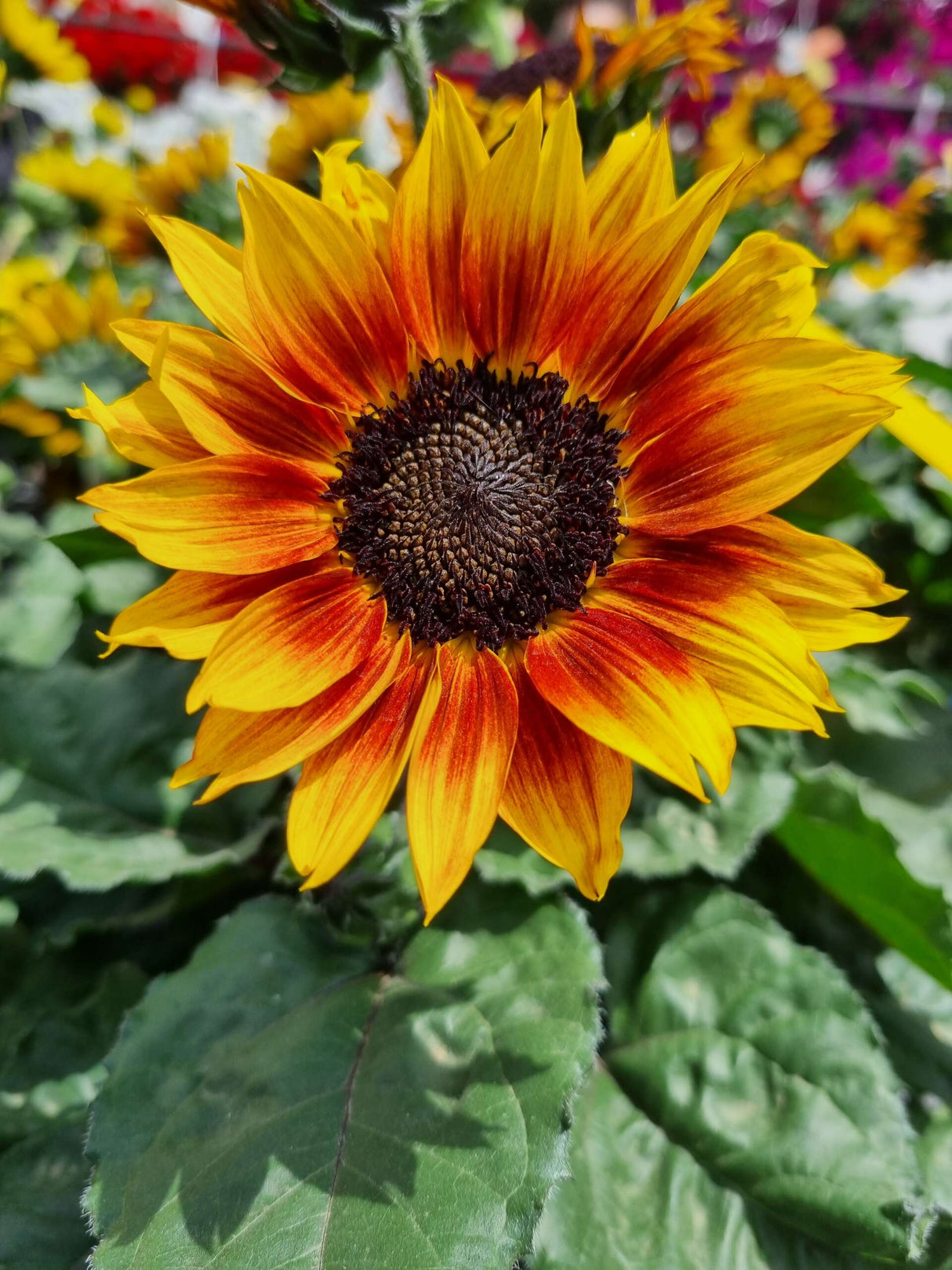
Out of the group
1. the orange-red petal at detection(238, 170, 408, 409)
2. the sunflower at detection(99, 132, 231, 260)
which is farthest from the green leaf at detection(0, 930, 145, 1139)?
the sunflower at detection(99, 132, 231, 260)

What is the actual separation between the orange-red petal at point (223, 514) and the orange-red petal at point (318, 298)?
0.20 feet

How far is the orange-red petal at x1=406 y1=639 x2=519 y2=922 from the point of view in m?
0.41

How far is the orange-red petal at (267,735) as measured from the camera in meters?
0.43

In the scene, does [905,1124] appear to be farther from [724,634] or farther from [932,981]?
[724,634]

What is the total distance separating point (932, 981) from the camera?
0.74 meters

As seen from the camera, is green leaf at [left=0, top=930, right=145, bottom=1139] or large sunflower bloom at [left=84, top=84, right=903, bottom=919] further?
green leaf at [left=0, top=930, right=145, bottom=1139]

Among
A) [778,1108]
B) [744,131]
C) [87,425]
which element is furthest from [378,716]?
[744,131]

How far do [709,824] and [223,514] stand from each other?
430 mm

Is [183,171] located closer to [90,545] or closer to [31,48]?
[31,48]

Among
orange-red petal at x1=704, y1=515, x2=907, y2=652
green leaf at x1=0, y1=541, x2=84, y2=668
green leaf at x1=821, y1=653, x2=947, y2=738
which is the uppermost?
orange-red petal at x1=704, y1=515, x2=907, y2=652

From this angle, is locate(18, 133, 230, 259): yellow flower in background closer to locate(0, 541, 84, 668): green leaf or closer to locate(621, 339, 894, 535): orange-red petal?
locate(0, 541, 84, 668): green leaf

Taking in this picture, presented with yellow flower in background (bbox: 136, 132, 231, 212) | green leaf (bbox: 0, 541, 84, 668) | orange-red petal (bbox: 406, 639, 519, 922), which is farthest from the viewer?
yellow flower in background (bbox: 136, 132, 231, 212)

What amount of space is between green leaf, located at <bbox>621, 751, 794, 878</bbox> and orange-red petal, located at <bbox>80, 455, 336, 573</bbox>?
0.33 metres

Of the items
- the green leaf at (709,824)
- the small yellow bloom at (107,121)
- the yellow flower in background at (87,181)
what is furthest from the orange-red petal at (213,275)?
the small yellow bloom at (107,121)
